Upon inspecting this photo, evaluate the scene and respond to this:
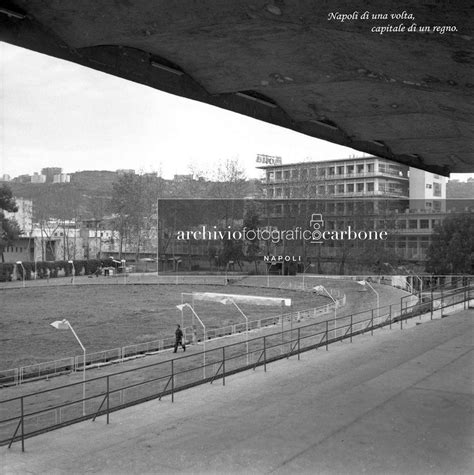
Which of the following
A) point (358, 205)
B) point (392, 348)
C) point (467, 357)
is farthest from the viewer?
point (358, 205)

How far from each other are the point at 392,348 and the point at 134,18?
10.8 metres

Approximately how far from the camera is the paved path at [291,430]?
6.59m

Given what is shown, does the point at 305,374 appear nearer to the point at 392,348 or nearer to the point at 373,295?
the point at 392,348

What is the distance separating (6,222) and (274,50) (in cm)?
4238

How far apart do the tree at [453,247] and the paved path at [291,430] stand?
1941cm

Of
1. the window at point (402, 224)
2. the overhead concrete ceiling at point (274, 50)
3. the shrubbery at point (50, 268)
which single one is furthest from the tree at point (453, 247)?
the shrubbery at point (50, 268)

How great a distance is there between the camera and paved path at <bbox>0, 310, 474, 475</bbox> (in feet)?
21.6

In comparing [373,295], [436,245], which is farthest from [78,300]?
[436,245]

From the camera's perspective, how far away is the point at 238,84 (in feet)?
26.8

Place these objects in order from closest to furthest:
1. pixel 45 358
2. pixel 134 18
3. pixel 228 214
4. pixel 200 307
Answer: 1. pixel 134 18
2. pixel 45 358
3. pixel 200 307
4. pixel 228 214

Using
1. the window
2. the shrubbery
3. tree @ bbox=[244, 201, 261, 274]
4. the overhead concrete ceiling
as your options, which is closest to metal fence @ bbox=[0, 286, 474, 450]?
the overhead concrete ceiling

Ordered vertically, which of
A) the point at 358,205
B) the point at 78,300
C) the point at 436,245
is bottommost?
the point at 78,300

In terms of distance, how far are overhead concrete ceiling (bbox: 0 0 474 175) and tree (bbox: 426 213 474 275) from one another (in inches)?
837

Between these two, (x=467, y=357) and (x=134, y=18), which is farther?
(x=467, y=357)
